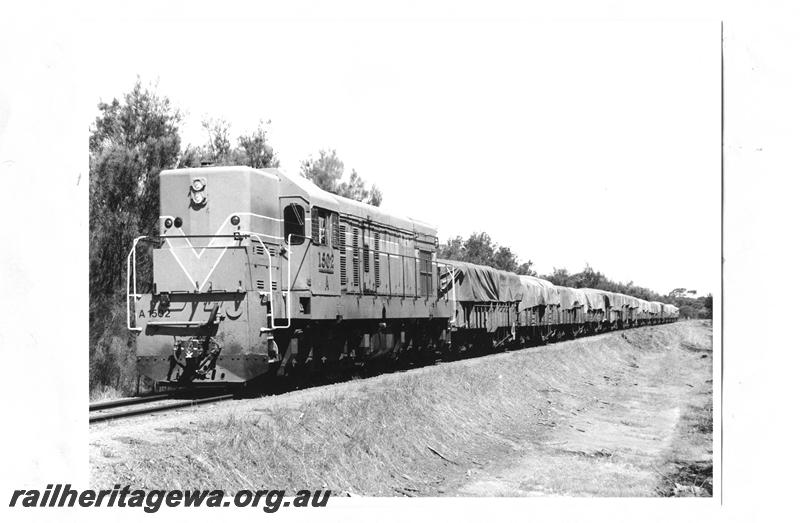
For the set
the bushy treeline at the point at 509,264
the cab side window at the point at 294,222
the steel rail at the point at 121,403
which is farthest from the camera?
the bushy treeline at the point at 509,264

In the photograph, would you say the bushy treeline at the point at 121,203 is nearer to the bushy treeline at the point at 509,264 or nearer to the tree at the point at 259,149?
the tree at the point at 259,149

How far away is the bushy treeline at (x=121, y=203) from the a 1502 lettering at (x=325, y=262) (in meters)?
2.56

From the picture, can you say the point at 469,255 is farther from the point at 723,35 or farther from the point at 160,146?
the point at 723,35

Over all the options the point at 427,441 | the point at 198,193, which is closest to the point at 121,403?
the point at 198,193

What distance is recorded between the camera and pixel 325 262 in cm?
1516

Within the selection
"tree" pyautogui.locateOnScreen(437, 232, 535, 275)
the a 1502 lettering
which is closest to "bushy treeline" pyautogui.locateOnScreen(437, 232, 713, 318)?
"tree" pyautogui.locateOnScreen(437, 232, 535, 275)

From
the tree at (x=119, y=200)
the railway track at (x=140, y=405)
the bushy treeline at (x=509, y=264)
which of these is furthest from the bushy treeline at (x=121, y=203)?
the bushy treeline at (x=509, y=264)

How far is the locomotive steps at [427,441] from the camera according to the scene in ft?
30.3

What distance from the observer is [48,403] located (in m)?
8.07

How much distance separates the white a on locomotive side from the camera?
12859mm

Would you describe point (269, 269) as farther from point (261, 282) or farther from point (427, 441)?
point (427, 441)

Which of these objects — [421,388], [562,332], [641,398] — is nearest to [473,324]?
[641,398]

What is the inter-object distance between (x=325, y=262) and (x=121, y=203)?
194 inches

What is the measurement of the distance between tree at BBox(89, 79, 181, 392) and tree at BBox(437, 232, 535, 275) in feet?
91.7
